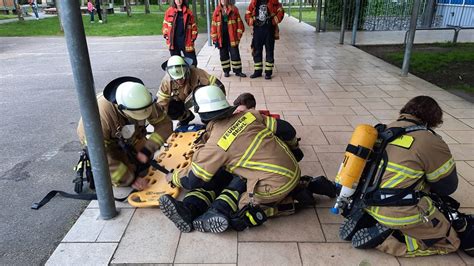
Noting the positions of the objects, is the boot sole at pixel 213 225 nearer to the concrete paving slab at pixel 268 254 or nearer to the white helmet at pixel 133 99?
the concrete paving slab at pixel 268 254

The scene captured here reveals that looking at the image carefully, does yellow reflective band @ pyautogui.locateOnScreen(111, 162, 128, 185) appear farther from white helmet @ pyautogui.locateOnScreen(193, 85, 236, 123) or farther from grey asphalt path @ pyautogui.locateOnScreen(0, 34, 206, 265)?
white helmet @ pyautogui.locateOnScreen(193, 85, 236, 123)

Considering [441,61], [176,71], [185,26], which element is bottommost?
[441,61]

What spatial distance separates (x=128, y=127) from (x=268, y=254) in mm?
1693

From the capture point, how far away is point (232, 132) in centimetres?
266

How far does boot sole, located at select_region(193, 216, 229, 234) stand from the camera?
2653 mm

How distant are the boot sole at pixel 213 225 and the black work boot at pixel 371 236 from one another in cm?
93

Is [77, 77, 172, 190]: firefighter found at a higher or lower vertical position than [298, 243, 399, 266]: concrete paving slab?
higher

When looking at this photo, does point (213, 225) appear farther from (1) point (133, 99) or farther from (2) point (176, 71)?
(2) point (176, 71)

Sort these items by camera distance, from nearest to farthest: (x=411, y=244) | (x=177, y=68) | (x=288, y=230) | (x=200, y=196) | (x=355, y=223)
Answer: (x=411, y=244), (x=355, y=223), (x=288, y=230), (x=200, y=196), (x=177, y=68)

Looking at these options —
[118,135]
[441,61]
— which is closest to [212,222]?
[118,135]

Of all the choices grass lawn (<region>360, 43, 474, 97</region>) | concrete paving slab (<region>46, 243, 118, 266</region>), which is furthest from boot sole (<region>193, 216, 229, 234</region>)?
grass lawn (<region>360, 43, 474, 97</region>)

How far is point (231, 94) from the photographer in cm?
658

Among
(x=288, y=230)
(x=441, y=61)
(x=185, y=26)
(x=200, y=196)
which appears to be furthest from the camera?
(x=441, y=61)

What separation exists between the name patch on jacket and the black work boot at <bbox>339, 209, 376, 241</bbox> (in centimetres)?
99
